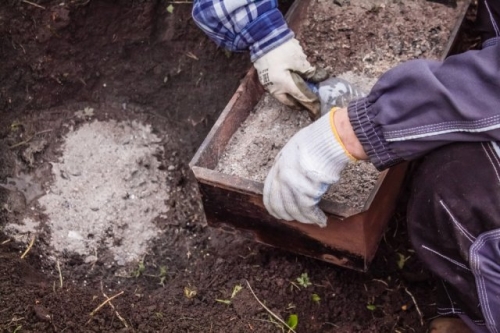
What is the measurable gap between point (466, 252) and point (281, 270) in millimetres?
738

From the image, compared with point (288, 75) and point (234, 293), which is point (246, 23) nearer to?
point (288, 75)

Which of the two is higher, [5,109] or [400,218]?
[5,109]

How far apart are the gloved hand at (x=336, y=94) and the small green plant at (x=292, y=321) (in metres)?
0.67

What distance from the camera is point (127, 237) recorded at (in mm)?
2441

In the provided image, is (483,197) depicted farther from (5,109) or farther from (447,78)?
(5,109)

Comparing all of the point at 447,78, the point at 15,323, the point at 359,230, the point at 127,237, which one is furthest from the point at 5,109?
the point at 447,78

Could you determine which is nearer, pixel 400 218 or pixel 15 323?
pixel 15 323

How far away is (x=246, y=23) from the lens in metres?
2.13

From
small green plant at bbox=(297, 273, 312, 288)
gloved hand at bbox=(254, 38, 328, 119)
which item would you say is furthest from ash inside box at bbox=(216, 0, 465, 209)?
small green plant at bbox=(297, 273, 312, 288)

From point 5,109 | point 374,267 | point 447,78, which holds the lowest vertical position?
point 374,267

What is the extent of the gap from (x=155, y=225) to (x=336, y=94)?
2.64 ft

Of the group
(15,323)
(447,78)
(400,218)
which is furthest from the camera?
(400,218)

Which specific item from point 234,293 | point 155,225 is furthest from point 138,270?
point 234,293

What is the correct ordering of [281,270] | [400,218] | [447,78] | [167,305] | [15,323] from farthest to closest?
1. [400,218]
2. [281,270]
3. [167,305]
4. [15,323]
5. [447,78]
